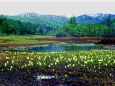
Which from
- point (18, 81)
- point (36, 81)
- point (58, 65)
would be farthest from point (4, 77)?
point (58, 65)

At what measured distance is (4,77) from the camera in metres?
16.2

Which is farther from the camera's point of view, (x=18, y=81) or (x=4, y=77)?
(x=4, y=77)

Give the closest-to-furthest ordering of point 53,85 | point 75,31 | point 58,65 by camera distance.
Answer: point 53,85
point 58,65
point 75,31

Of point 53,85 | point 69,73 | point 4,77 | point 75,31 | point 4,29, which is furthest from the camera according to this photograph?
point 75,31

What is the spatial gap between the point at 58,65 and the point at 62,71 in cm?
264

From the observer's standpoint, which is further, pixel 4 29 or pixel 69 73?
pixel 4 29

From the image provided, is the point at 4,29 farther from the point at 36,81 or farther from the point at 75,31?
the point at 36,81

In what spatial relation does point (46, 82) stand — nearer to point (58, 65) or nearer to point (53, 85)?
point (53, 85)

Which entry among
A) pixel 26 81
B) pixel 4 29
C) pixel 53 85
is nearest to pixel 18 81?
pixel 26 81

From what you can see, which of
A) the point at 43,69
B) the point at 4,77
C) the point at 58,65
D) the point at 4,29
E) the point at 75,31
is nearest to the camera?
the point at 4,77

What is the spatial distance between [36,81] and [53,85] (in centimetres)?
156

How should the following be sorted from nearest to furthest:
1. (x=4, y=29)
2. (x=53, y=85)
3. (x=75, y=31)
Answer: (x=53, y=85)
(x=4, y=29)
(x=75, y=31)

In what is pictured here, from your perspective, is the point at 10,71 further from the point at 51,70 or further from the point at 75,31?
the point at 75,31

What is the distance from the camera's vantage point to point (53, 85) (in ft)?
46.9
